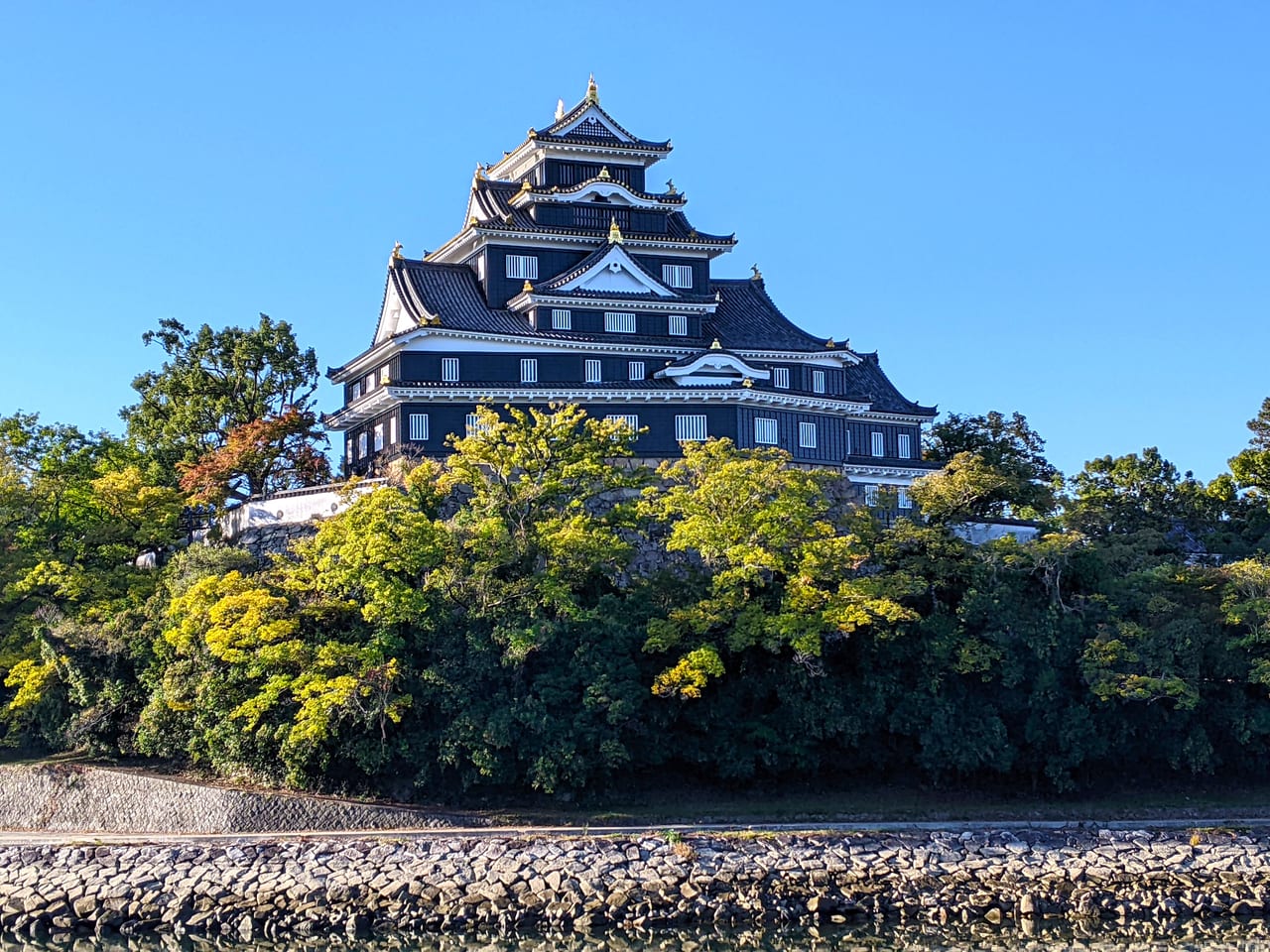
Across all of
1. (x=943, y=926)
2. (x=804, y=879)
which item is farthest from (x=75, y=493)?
(x=943, y=926)

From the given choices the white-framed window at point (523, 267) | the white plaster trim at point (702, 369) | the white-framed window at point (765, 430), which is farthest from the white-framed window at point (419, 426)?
the white-framed window at point (765, 430)

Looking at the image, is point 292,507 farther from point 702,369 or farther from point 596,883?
point 596,883

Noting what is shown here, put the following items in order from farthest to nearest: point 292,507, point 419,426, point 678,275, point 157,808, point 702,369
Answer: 1. point 678,275
2. point 702,369
3. point 419,426
4. point 292,507
5. point 157,808

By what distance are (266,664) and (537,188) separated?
19.2 meters

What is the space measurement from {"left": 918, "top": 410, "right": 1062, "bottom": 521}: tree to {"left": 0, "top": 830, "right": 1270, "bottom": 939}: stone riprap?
31.3 ft

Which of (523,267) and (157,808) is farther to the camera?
(523,267)

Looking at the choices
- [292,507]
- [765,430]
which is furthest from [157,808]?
[765,430]

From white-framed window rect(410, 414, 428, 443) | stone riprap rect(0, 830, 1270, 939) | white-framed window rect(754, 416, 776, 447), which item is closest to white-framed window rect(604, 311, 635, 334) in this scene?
white-framed window rect(754, 416, 776, 447)

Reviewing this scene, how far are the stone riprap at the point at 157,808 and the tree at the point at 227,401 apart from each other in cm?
1266

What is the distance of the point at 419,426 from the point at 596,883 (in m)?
16.7

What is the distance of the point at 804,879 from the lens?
2728 cm

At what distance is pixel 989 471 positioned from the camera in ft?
121

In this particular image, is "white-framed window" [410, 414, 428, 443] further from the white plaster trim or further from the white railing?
the white plaster trim

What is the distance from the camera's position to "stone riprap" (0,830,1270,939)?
26297 mm
